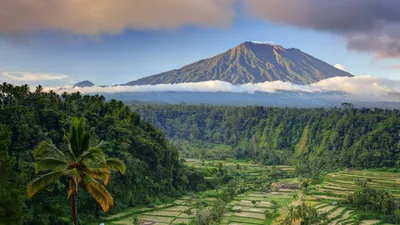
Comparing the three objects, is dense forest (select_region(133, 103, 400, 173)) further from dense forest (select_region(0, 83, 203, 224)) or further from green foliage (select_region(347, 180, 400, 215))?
dense forest (select_region(0, 83, 203, 224))

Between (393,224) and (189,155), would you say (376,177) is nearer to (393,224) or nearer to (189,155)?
(393,224)

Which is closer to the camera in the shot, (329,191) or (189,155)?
(329,191)

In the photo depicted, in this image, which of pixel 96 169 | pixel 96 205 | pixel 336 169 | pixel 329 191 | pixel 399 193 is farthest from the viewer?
pixel 336 169

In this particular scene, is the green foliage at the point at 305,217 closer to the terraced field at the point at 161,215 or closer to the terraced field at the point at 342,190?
the terraced field at the point at 342,190

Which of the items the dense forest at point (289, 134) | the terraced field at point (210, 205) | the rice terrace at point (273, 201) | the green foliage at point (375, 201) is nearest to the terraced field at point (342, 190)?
the rice terrace at point (273, 201)


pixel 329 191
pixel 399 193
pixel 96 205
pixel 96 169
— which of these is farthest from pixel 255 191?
pixel 96 169

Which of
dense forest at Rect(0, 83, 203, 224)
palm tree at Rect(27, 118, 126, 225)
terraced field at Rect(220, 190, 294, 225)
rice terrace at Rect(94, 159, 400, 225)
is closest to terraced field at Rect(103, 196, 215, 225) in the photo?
rice terrace at Rect(94, 159, 400, 225)

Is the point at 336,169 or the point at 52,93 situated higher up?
the point at 52,93
